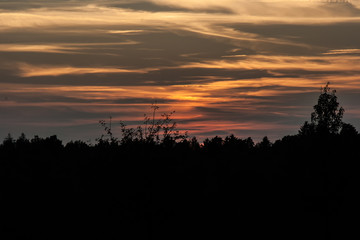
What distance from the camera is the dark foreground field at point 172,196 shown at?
29469 millimetres

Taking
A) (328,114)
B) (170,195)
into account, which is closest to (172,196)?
(170,195)

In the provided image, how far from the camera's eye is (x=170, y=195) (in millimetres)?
30578

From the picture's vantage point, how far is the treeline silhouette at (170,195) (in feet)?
96.7

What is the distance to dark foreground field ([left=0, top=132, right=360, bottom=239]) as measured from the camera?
2947cm

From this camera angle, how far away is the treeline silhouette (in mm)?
29469

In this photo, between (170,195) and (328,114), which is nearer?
(170,195)

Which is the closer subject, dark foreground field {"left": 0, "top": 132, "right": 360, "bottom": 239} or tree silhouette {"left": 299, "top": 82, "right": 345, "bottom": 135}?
dark foreground field {"left": 0, "top": 132, "right": 360, "bottom": 239}

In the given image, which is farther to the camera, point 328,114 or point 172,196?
point 328,114

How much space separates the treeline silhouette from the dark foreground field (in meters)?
0.05

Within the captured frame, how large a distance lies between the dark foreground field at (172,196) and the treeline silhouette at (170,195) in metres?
0.05

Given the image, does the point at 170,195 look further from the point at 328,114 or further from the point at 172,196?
the point at 328,114

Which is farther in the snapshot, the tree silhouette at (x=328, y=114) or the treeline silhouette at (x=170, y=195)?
the tree silhouette at (x=328, y=114)

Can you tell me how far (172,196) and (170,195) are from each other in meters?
0.28

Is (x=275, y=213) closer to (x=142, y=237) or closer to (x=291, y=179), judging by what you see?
(x=291, y=179)
